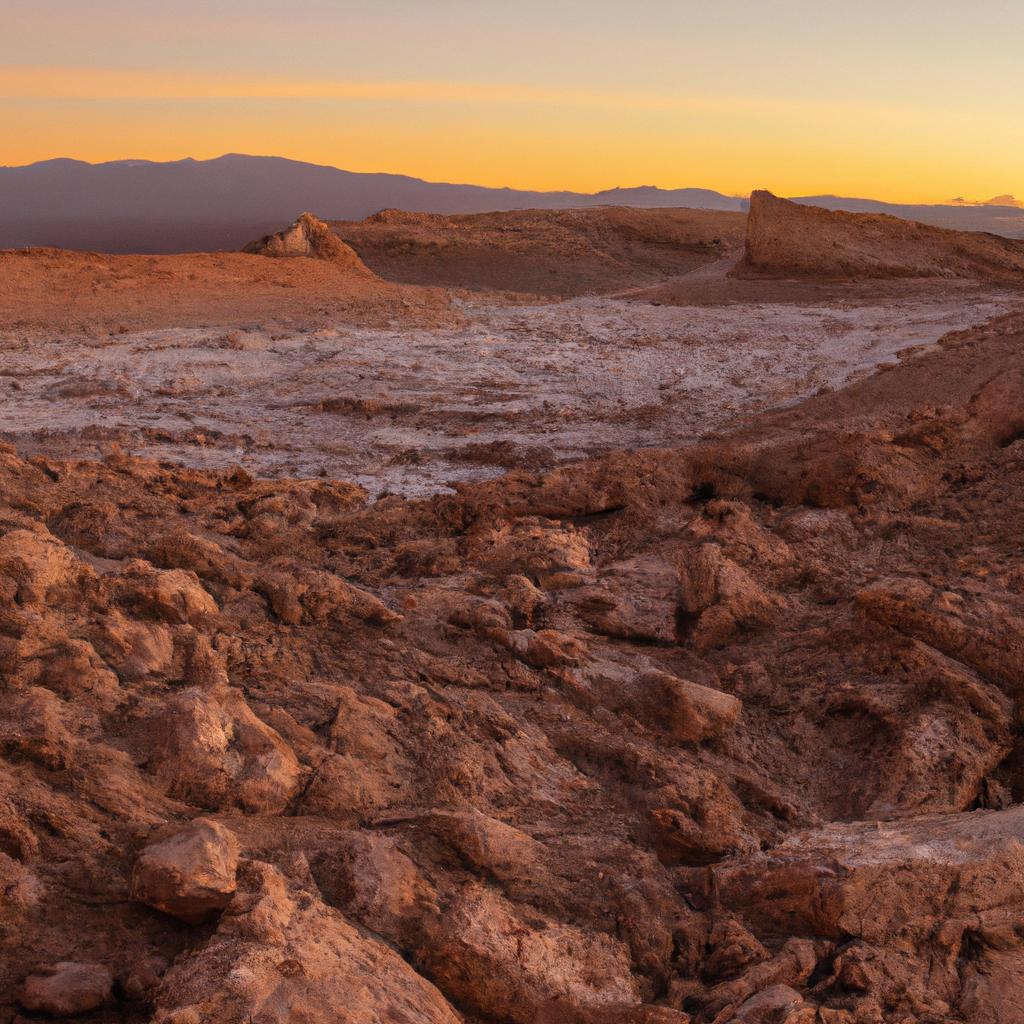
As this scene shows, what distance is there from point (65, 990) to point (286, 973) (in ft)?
1.30

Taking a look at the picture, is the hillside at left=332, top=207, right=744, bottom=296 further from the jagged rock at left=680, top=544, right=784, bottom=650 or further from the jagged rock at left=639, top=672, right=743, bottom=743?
the jagged rock at left=639, top=672, right=743, bottom=743

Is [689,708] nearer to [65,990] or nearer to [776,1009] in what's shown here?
[776,1009]

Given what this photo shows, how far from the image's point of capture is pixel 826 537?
5105 mm

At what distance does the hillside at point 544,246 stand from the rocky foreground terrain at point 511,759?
497 inches

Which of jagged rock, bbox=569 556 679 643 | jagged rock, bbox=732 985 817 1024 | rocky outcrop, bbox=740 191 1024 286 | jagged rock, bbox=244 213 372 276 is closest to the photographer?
jagged rock, bbox=732 985 817 1024

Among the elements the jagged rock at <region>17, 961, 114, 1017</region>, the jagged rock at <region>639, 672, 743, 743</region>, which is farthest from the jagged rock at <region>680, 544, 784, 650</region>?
the jagged rock at <region>17, 961, 114, 1017</region>

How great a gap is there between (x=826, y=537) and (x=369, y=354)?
5.23 metres

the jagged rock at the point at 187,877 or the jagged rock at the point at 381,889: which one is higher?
the jagged rock at the point at 187,877

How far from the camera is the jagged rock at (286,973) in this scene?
1.90 meters

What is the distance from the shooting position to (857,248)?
45.1 ft

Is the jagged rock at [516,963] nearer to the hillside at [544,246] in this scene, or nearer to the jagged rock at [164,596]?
the jagged rock at [164,596]

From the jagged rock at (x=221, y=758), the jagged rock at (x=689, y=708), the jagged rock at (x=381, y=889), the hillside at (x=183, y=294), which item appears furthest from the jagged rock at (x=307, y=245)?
the jagged rock at (x=381, y=889)

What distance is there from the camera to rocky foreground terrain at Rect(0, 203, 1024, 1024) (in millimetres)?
2158

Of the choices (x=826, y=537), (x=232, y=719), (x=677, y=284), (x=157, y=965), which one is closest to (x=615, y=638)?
(x=826, y=537)
